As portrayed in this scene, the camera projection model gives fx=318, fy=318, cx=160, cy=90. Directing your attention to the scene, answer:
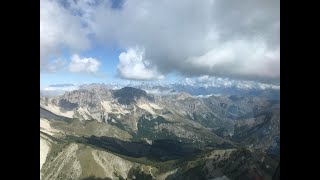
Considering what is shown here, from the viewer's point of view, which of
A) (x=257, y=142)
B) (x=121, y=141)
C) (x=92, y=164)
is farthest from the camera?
(x=257, y=142)

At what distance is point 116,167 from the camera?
99.5m

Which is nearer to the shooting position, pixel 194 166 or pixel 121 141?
pixel 194 166
